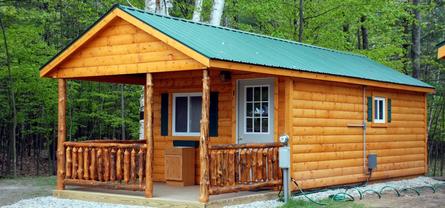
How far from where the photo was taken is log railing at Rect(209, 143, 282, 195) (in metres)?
9.59

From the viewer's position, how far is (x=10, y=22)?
17281 mm

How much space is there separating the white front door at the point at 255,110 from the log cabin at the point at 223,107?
2 centimetres

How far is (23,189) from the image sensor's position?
13070mm

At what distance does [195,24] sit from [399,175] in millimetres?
6833

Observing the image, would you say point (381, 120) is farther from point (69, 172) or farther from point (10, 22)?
point (10, 22)

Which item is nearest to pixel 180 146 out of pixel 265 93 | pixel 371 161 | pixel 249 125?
pixel 249 125

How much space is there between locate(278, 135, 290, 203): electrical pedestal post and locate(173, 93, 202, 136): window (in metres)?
2.46

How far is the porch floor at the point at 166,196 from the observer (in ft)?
31.2

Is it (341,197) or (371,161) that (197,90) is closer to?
(341,197)

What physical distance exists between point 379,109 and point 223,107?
441 cm

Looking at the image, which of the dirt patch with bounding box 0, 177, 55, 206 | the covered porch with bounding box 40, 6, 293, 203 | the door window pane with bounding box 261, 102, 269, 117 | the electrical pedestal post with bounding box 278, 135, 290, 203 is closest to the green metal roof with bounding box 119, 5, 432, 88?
the covered porch with bounding box 40, 6, 293, 203

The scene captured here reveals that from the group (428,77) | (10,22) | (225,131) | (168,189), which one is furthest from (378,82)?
(428,77)

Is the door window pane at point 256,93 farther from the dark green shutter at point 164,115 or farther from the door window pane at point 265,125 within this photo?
the dark green shutter at point 164,115

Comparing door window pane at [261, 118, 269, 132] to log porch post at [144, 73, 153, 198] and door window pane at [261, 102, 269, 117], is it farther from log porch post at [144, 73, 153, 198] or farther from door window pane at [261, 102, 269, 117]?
log porch post at [144, 73, 153, 198]
